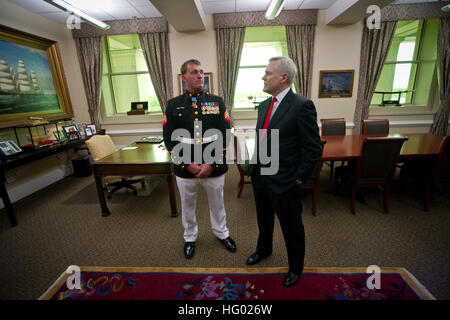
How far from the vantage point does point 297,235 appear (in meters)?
1.43

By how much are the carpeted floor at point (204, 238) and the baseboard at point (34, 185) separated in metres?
0.33

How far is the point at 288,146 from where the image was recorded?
52.5 inches

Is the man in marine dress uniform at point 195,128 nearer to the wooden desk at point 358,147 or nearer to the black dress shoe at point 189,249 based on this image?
the black dress shoe at point 189,249

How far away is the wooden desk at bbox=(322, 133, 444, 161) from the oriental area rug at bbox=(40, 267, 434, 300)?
1.20m

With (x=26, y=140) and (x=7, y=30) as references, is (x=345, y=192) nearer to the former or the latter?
(x=26, y=140)

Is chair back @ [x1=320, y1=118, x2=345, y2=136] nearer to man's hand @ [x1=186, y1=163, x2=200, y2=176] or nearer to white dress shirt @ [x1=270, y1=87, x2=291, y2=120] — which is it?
white dress shirt @ [x1=270, y1=87, x2=291, y2=120]

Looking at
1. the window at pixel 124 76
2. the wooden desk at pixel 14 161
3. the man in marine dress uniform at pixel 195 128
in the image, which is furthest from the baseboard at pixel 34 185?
the man in marine dress uniform at pixel 195 128

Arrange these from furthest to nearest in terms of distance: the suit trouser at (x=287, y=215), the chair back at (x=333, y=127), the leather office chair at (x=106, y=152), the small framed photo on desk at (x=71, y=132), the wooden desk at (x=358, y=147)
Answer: the small framed photo on desk at (x=71, y=132) → the chair back at (x=333, y=127) → the leather office chair at (x=106, y=152) → the wooden desk at (x=358, y=147) → the suit trouser at (x=287, y=215)

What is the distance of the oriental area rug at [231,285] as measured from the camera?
4.98ft

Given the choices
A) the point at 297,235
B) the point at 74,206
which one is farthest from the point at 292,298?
the point at 74,206

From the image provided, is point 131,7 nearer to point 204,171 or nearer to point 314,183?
point 204,171

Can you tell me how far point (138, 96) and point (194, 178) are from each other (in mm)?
4194

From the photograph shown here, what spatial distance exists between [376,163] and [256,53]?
3624 millimetres

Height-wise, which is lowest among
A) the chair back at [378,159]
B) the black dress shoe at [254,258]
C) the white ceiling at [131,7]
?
the black dress shoe at [254,258]
